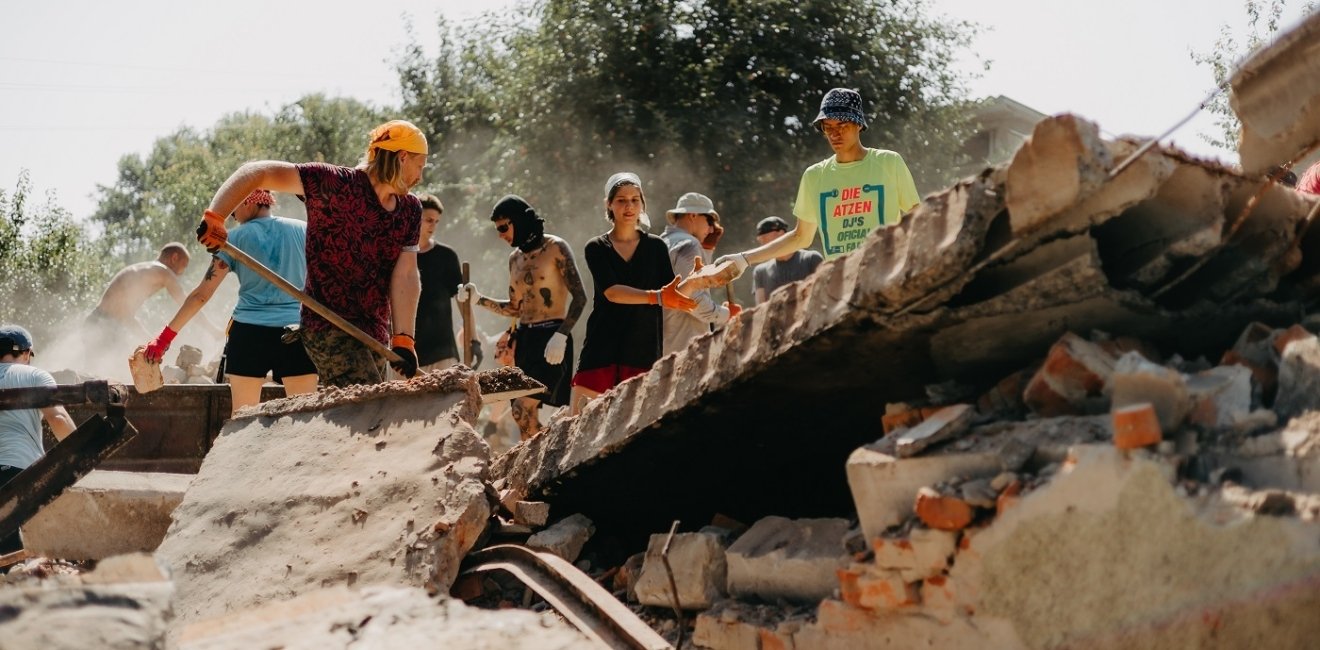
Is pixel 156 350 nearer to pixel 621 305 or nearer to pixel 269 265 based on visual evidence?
pixel 269 265

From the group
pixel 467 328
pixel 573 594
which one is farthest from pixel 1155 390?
pixel 467 328

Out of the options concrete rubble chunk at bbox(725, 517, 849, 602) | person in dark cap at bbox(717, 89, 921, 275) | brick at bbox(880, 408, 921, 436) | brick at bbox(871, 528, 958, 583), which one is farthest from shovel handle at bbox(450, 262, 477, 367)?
brick at bbox(871, 528, 958, 583)

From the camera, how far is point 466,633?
3.62 meters

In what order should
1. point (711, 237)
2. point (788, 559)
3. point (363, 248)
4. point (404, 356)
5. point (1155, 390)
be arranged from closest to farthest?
point (1155, 390), point (788, 559), point (363, 248), point (404, 356), point (711, 237)

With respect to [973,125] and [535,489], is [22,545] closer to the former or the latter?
[535,489]

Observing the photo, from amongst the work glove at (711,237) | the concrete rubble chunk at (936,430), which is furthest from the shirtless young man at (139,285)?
the concrete rubble chunk at (936,430)

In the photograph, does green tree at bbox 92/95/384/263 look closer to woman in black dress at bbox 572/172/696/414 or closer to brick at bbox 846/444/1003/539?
woman in black dress at bbox 572/172/696/414

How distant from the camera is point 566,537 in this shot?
489 cm

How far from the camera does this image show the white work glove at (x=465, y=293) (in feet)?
27.4

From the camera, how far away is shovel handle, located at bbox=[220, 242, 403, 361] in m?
5.73

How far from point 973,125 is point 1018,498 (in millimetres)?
20465

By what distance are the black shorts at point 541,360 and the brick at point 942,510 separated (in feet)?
14.5

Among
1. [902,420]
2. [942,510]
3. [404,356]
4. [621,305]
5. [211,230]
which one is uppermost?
[211,230]

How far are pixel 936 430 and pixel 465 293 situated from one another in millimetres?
5291
